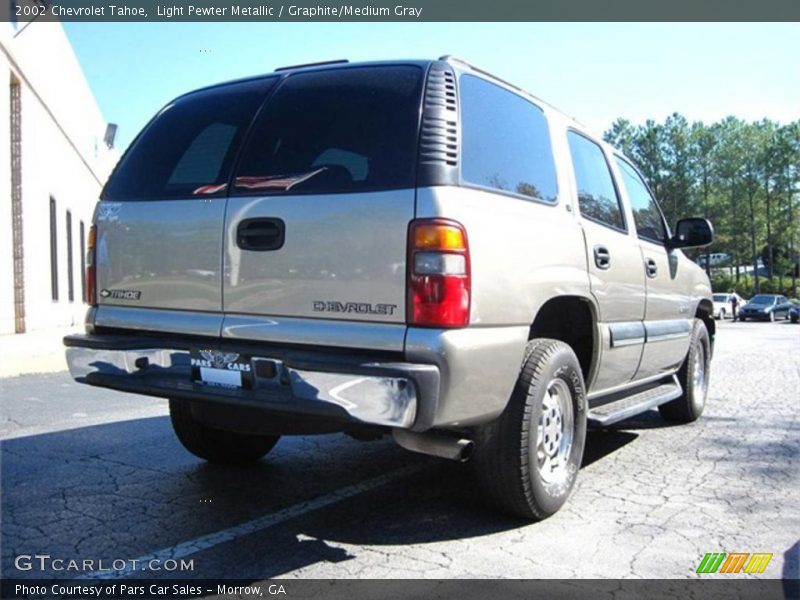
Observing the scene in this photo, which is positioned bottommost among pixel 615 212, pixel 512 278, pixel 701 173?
pixel 512 278

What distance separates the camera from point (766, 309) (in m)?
41.1

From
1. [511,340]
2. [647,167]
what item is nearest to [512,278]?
[511,340]

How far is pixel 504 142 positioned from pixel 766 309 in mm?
42697

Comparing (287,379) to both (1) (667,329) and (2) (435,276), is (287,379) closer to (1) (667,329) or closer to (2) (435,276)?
(2) (435,276)

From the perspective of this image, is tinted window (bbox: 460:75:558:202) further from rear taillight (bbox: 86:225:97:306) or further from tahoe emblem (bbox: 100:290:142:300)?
rear taillight (bbox: 86:225:97:306)

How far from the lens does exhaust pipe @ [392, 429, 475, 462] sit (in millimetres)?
3086

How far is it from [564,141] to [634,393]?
196cm

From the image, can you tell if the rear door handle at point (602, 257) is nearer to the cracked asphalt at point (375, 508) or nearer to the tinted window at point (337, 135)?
the cracked asphalt at point (375, 508)

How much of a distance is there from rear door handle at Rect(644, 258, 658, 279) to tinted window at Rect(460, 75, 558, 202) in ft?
4.86

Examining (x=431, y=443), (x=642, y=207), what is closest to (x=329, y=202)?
(x=431, y=443)

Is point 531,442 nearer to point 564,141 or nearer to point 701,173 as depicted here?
point 564,141

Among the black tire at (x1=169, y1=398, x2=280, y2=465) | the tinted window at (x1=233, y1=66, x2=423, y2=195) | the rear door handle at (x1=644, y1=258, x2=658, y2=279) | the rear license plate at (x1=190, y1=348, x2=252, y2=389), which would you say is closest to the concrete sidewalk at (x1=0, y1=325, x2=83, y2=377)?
the black tire at (x1=169, y1=398, x2=280, y2=465)

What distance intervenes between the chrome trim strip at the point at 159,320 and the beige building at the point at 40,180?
14.4 meters

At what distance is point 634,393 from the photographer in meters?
5.18
